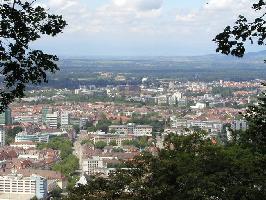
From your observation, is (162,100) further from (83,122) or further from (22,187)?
(22,187)

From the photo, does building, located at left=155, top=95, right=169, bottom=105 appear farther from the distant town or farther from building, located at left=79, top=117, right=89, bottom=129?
building, located at left=79, top=117, right=89, bottom=129

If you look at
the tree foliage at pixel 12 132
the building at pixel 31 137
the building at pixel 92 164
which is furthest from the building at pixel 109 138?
the building at pixel 92 164

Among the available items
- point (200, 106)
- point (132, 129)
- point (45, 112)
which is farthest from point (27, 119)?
point (200, 106)

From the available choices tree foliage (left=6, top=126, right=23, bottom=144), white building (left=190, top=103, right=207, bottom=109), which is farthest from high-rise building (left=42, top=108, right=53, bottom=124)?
white building (left=190, top=103, right=207, bottom=109)

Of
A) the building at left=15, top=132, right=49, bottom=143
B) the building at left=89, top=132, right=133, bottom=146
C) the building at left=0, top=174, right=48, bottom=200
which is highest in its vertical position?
the building at left=0, top=174, right=48, bottom=200

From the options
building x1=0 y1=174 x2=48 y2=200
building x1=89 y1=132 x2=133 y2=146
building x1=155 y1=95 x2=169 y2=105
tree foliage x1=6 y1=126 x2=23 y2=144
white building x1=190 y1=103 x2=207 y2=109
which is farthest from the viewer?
building x1=155 y1=95 x2=169 y2=105
